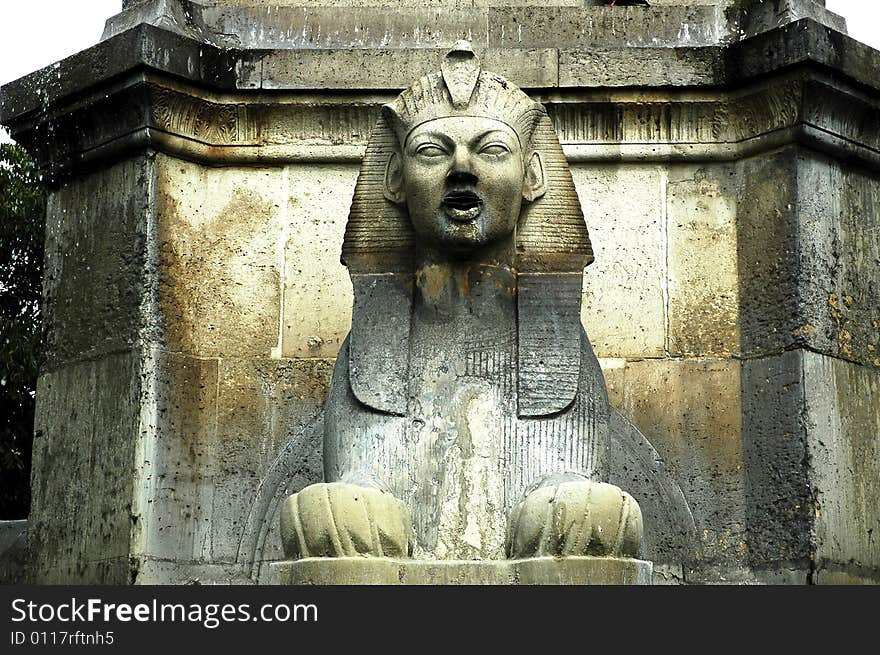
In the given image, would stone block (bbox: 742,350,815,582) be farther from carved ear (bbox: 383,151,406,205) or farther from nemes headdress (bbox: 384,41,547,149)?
carved ear (bbox: 383,151,406,205)

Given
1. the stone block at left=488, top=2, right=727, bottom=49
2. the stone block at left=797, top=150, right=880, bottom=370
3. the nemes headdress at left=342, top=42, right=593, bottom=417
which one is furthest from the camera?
the stone block at left=488, top=2, right=727, bottom=49

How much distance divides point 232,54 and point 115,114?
708 millimetres

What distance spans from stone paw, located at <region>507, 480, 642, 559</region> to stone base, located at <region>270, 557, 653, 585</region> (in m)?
0.06

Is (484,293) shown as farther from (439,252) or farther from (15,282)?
(15,282)

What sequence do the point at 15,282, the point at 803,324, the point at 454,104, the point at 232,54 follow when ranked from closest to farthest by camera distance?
the point at 454,104 < the point at 803,324 < the point at 232,54 < the point at 15,282

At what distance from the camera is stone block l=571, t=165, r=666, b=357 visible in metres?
9.71

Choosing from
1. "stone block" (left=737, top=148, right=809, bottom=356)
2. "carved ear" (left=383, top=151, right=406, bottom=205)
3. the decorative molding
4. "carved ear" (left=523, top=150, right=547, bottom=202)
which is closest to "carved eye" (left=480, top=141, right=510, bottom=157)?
"carved ear" (left=523, top=150, right=547, bottom=202)

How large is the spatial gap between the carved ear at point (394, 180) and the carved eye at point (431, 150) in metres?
0.24

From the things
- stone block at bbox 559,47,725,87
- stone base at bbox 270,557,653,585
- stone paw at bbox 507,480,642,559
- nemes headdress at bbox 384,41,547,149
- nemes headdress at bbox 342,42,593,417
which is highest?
stone block at bbox 559,47,725,87

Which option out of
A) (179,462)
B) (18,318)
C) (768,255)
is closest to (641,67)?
(768,255)

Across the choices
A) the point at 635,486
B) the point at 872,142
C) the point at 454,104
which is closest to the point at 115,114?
the point at 454,104

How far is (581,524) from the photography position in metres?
7.25

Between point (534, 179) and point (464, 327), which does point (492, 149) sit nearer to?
point (534, 179)

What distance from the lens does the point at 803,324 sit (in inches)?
368
